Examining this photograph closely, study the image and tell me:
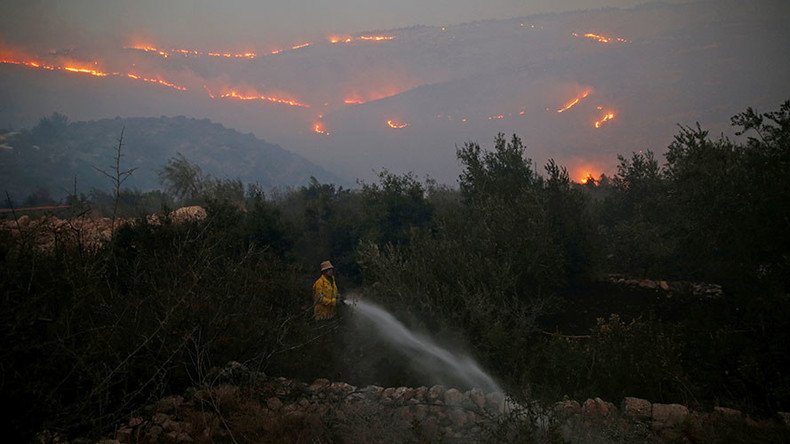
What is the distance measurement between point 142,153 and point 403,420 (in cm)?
11422

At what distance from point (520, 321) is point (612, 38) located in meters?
51.8

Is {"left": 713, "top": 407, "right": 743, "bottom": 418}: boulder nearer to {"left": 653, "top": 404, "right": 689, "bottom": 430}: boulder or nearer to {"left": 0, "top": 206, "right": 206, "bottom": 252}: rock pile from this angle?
{"left": 653, "top": 404, "right": 689, "bottom": 430}: boulder

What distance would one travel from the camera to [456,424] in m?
4.99

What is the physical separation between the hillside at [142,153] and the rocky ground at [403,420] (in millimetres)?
69781

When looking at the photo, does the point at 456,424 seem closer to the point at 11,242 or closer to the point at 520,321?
the point at 520,321

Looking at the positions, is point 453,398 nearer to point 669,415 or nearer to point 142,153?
point 669,415

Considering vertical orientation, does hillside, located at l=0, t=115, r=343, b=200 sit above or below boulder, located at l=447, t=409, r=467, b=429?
above

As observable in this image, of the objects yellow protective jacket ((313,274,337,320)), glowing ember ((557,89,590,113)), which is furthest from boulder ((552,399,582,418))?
glowing ember ((557,89,590,113))

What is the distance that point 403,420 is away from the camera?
484cm

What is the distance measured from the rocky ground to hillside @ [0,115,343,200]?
69781mm

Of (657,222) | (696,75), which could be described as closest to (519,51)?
(696,75)

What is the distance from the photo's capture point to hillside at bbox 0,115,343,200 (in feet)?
232

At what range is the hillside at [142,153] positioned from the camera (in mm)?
70781

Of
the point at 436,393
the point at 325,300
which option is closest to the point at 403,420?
the point at 436,393
